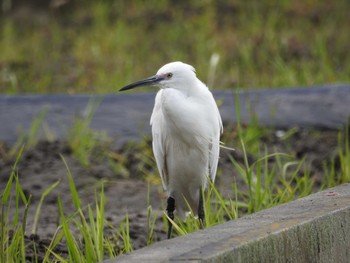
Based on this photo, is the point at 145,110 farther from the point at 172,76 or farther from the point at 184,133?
the point at 172,76

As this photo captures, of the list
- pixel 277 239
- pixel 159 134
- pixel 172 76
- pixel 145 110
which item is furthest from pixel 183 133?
pixel 145 110

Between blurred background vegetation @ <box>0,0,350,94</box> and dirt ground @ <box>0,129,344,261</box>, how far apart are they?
5.81ft

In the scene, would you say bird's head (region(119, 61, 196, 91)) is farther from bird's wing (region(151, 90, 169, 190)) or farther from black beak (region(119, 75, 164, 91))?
bird's wing (region(151, 90, 169, 190))

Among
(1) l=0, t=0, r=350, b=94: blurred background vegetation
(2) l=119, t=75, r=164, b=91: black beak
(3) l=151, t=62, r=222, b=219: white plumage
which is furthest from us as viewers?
(1) l=0, t=0, r=350, b=94: blurred background vegetation

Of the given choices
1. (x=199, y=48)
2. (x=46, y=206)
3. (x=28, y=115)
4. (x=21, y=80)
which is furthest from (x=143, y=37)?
(x=46, y=206)

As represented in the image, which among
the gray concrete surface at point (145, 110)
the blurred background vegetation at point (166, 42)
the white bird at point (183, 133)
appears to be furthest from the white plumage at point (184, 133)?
the blurred background vegetation at point (166, 42)

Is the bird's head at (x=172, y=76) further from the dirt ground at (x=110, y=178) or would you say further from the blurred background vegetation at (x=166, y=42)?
the blurred background vegetation at (x=166, y=42)

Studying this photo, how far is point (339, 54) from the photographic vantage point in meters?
10.3

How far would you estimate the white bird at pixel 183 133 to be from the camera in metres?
4.24

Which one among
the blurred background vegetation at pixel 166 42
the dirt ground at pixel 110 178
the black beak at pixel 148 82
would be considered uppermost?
the black beak at pixel 148 82

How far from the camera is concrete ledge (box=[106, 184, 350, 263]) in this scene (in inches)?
105

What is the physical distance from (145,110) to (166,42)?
15.0 ft

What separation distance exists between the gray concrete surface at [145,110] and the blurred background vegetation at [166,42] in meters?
1.24

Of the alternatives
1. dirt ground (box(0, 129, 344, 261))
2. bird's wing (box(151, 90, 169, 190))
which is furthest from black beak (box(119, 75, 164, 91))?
dirt ground (box(0, 129, 344, 261))
